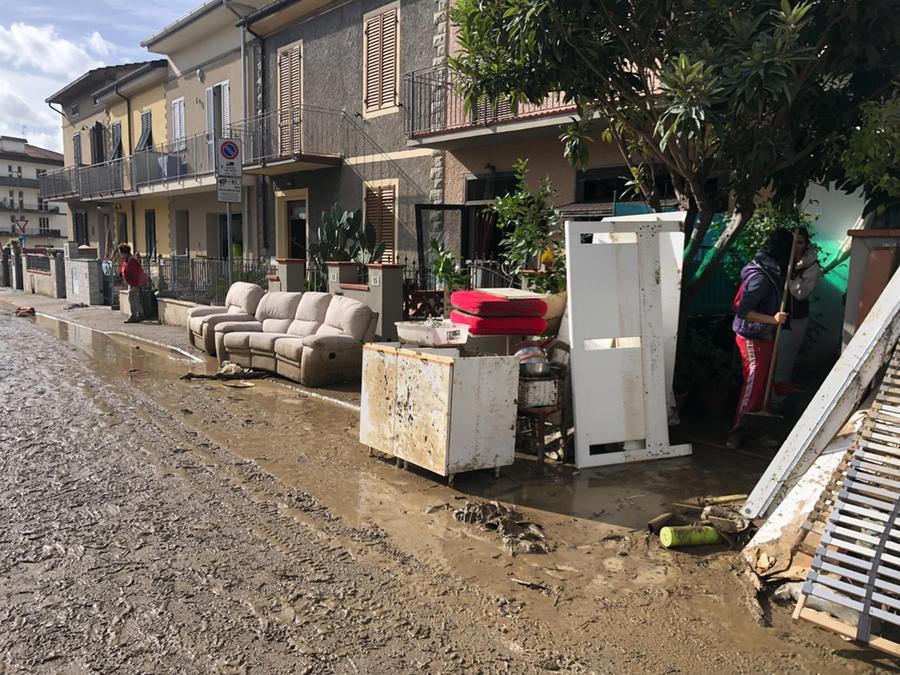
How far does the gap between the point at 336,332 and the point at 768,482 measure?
19.0 feet

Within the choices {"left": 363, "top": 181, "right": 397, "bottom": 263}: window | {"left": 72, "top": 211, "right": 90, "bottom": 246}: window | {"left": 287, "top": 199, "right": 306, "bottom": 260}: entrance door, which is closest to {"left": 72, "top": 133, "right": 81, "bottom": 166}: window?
{"left": 72, "top": 211, "right": 90, "bottom": 246}: window

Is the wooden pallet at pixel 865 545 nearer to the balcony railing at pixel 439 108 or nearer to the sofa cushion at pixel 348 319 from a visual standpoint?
the sofa cushion at pixel 348 319

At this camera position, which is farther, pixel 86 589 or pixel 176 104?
pixel 176 104

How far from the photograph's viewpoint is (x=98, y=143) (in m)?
28.7

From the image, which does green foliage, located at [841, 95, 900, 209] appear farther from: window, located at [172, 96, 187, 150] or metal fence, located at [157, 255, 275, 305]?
window, located at [172, 96, 187, 150]

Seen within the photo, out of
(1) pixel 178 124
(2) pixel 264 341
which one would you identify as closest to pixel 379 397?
(2) pixel 264 341

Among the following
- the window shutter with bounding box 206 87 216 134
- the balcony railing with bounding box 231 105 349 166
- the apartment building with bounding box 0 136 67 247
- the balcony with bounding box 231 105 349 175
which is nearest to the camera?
the balcony with bounding box 231 105 349 175

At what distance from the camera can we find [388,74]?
45.9 ft

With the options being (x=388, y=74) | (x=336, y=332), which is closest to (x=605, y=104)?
(x=336, y=332)

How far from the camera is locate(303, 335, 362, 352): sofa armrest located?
8297mm

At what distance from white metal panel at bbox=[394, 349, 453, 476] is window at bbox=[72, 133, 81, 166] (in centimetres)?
3154

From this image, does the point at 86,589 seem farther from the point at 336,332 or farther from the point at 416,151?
the point at 416,151

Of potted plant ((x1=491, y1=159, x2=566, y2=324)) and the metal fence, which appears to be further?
the metal fence

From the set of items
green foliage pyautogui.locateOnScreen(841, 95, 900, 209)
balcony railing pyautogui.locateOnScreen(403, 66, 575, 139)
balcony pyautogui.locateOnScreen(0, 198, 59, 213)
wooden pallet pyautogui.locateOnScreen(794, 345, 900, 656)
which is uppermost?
balcony pyautogui.locateOnScreen(0, 198, 59, 213)
